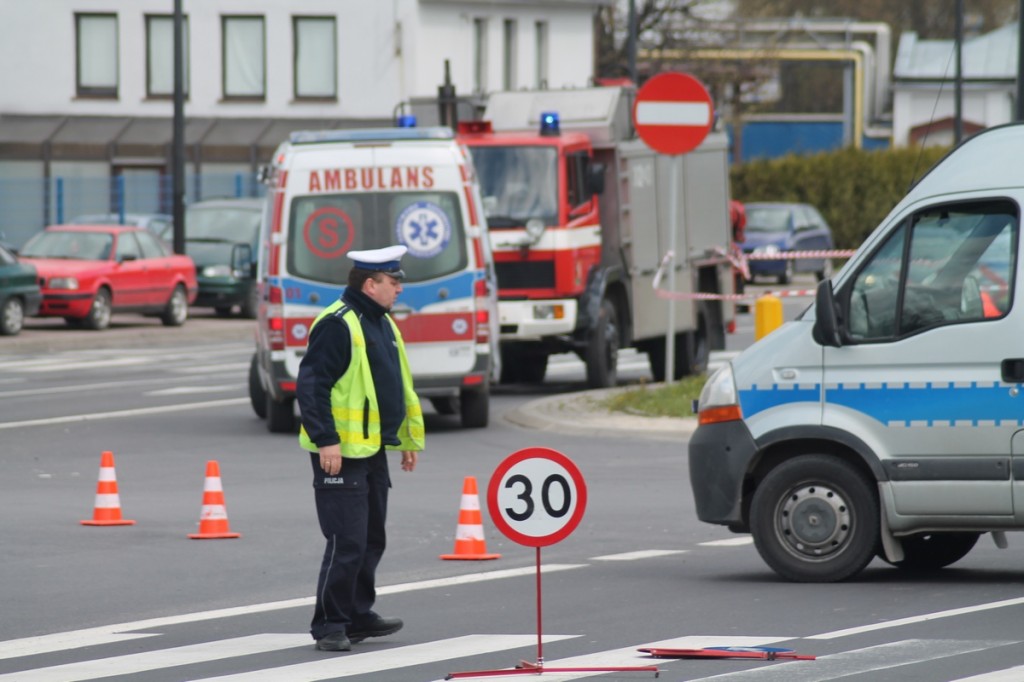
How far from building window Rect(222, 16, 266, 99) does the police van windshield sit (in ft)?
115

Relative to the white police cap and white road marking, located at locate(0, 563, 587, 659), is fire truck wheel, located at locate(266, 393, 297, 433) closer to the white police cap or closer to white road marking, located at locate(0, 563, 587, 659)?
white road marking, located at locate(0, 563, 587, 659)

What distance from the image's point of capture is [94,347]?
3081cm

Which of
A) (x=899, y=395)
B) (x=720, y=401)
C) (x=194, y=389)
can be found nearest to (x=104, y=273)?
(x=194, y=389)

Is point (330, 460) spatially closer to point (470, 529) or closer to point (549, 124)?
point (470, 529)

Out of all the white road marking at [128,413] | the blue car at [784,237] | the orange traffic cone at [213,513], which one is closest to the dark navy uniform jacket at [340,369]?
the orange traffic cone at [213,513]

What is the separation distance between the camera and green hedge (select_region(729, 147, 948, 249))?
54.5 meters

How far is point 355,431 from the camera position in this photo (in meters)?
8.98

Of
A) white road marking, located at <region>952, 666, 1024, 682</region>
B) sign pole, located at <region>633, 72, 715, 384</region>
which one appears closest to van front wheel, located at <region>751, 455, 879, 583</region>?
white road marking, located at <region>952, 666, 1024, 682</region>

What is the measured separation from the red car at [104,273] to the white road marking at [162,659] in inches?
916

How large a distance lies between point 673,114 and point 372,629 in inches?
453

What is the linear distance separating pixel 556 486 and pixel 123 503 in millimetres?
6651

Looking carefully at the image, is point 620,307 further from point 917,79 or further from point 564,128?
point 917,79

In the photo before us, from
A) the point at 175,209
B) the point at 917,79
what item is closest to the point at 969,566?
the point at 175,209

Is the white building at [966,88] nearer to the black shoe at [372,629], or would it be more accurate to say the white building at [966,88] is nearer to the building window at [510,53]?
the building window at [510,53]
